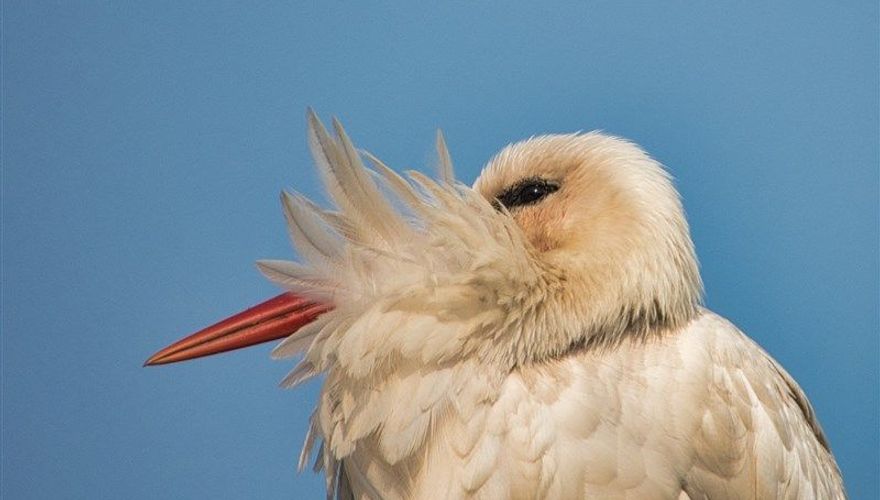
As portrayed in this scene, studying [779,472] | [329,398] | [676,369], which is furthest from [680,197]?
[329,398]

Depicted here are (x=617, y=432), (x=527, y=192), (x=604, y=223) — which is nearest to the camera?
(x=617, y=432)

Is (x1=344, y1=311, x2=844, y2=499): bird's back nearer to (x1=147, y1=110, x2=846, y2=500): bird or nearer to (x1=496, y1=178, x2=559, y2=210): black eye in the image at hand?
(x1=147, y1=110, x2=846, y2=500): bird

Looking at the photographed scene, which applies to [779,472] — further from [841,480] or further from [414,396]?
[414,396]

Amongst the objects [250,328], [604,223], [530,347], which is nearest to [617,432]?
[530,347]

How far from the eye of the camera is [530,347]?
110cm

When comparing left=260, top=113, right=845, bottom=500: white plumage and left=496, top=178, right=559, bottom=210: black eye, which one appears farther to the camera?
left=496, top=178, right=559, bottom=210: black eye

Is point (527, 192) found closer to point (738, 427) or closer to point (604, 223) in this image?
point (604, 223)

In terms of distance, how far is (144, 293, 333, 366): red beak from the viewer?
1.18 metres

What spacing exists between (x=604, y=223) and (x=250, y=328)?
46 centimetres

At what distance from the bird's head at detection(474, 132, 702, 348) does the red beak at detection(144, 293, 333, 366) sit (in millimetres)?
299

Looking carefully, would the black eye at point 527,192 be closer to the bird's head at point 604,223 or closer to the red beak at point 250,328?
the bird's head at point 604,223

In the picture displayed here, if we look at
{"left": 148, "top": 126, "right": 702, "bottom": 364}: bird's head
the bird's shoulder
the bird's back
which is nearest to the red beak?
{"left": 148, "top": 126, "right": 702, "bottom": 364}: bird's head

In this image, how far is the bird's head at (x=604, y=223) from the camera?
3.67 ft

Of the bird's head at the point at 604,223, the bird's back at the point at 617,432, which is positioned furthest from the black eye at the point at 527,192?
the bird's back at the point at 617,432
